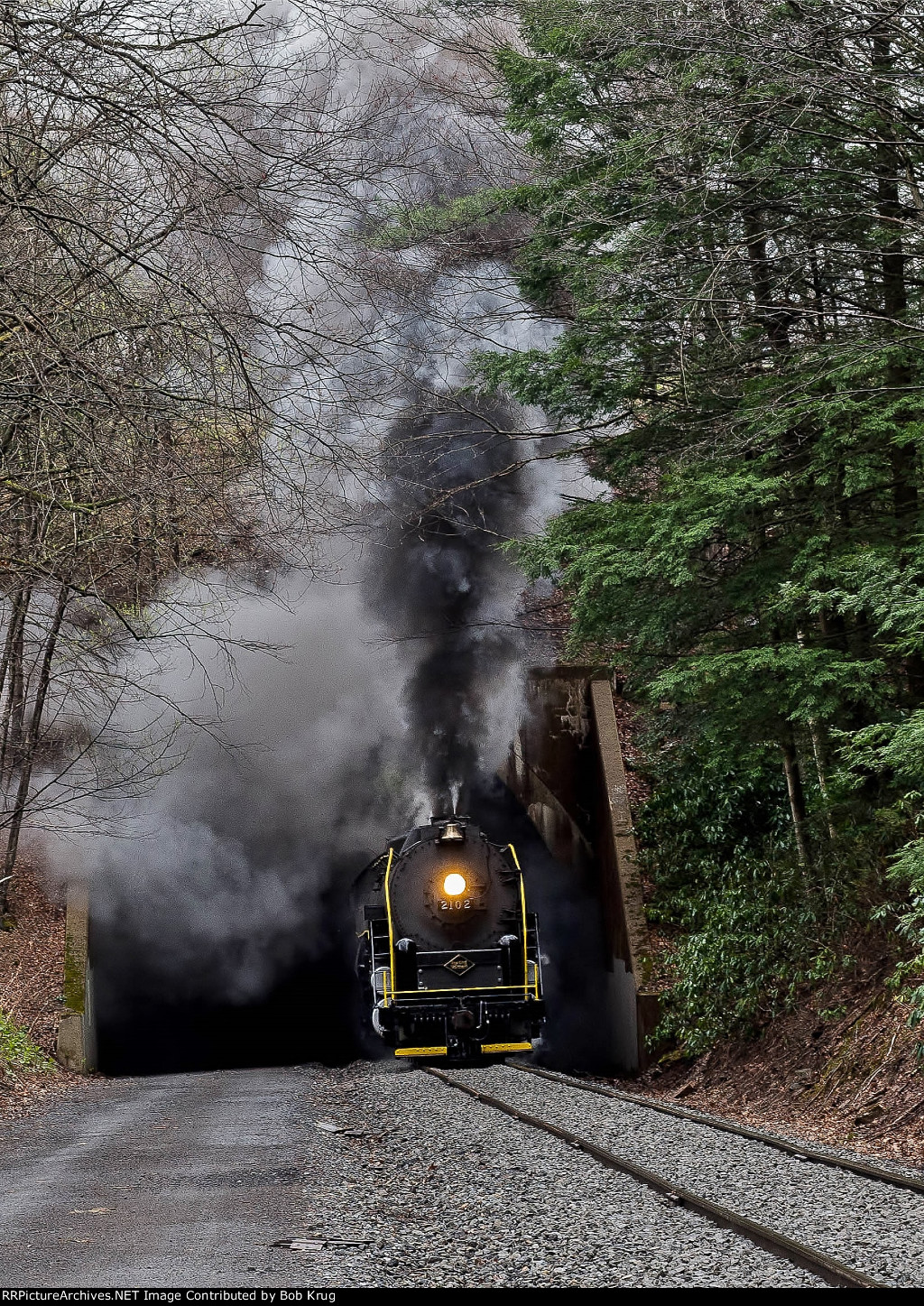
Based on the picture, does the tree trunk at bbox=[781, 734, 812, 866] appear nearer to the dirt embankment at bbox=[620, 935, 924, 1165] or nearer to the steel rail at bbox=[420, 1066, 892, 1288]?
the dirt embankment at bbox=[620, 935, 924, 1165]

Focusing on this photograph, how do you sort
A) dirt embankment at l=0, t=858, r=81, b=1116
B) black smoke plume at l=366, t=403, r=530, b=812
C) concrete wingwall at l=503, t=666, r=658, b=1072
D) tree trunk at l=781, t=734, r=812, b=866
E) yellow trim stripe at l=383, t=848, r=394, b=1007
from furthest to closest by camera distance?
black smoke plume at l=366, t=403, r=530, b=812, concrete wingwall at l=503, t=666, r=658, b=1072, yellow trim stripe at l=383, t=848, r=394, b=1007, dirt embankment at l=0, t=858, r=81, b=1116, tree trunk at l=781, t=734, r=812, b=866

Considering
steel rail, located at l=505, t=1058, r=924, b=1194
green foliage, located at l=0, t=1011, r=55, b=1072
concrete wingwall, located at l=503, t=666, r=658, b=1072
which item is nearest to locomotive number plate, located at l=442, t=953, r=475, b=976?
steel rail, located at l=505, t=1058, r=924, b=1194

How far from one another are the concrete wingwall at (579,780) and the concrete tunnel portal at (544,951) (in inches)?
0.8

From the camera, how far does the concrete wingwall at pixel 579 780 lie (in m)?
18.1

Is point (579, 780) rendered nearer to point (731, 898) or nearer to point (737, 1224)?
point (731, 898)

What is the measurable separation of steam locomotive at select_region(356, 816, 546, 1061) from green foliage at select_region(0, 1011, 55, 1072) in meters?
4.00

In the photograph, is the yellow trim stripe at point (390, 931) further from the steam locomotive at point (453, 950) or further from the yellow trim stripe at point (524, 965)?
the yellow trim stripe at point (524, 965)

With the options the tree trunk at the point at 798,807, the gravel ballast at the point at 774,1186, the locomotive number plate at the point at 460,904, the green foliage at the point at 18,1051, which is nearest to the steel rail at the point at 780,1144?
the gravel ballast at the point at 774,1186

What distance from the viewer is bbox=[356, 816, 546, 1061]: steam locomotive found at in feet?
47.8

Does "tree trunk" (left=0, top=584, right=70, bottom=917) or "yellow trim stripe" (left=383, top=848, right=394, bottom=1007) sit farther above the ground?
"tree trunk" (left=0, top=584, right=70, bottom=917)

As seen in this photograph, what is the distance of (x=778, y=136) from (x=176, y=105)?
6.74 m

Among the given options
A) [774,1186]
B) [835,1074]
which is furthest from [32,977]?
[774,1186]

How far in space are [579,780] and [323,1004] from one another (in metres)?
5.68

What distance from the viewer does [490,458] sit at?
1997 centimetres
